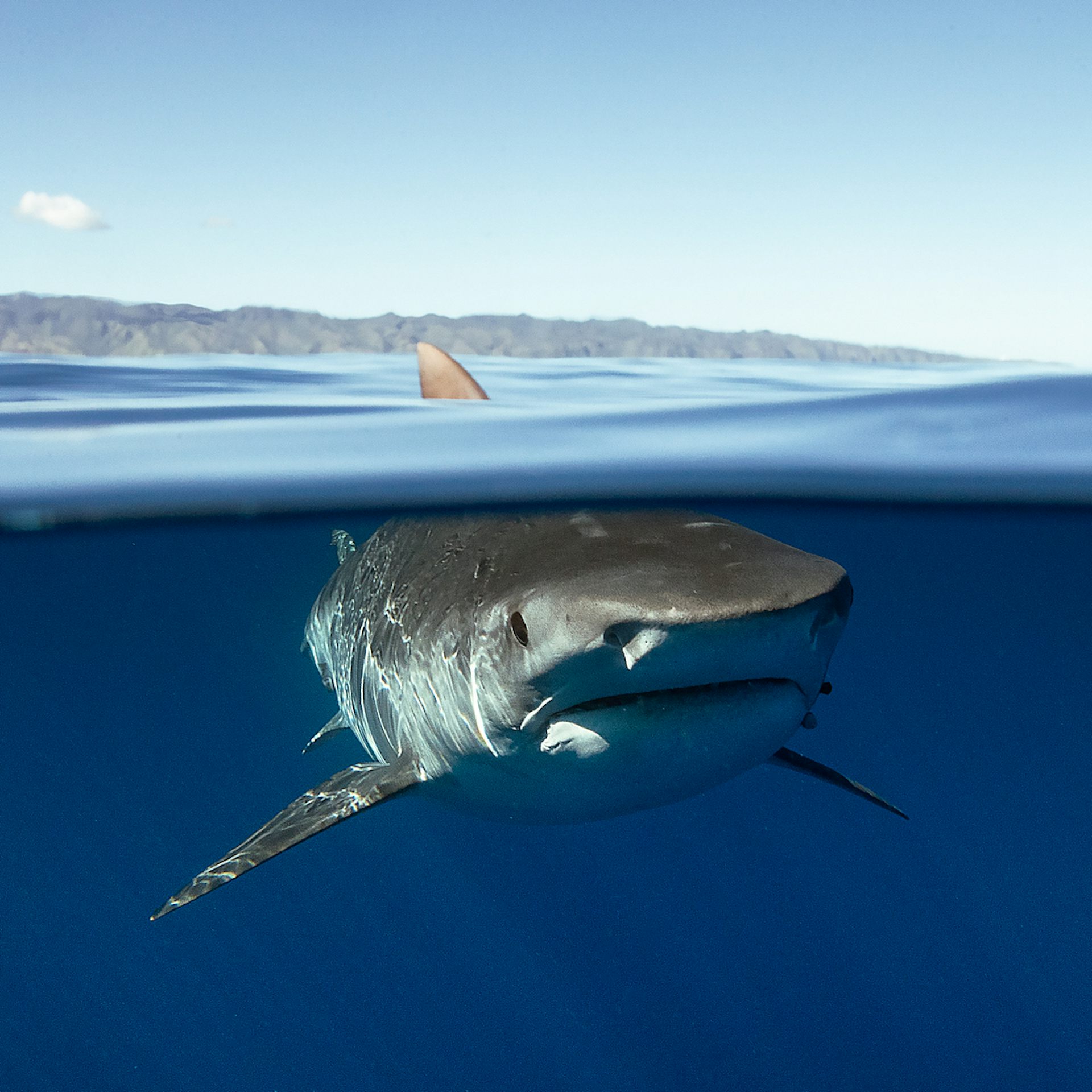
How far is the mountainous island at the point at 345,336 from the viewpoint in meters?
9.09

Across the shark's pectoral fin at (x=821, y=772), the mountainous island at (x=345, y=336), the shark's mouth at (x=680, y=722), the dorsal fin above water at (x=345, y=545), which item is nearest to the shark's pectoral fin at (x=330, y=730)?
the dorsal fin above water at (x=345, y=545)

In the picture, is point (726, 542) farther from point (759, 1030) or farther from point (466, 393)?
point (759, 1030)

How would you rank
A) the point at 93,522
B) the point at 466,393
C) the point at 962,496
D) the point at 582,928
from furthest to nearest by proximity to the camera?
the point at 582,928 < the point at 962,496 < the point at 93,522 < the point at 466,393

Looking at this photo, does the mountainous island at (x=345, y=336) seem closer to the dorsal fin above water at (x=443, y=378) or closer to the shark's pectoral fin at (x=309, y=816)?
the dorsal fin above water at (x=443, y=378)

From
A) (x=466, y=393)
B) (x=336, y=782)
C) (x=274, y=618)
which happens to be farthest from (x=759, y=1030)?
(x=336, y=782)

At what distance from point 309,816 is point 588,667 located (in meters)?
1.99

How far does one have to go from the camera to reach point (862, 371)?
1268 centimetres

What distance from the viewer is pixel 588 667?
2.38 m

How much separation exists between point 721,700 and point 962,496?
26.7 feet

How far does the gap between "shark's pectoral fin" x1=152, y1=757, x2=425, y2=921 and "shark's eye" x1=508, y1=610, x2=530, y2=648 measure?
57.3 inches

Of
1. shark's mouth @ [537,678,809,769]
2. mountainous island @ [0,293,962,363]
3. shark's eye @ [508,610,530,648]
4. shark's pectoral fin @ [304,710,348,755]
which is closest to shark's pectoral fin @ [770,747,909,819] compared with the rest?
shark's mouth @ [537,678,809,769]

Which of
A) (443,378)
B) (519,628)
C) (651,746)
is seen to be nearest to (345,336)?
(443,378)

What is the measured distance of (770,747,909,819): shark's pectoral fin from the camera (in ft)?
12.9

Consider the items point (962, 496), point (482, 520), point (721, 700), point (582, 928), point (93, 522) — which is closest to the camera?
point (721, 700)
